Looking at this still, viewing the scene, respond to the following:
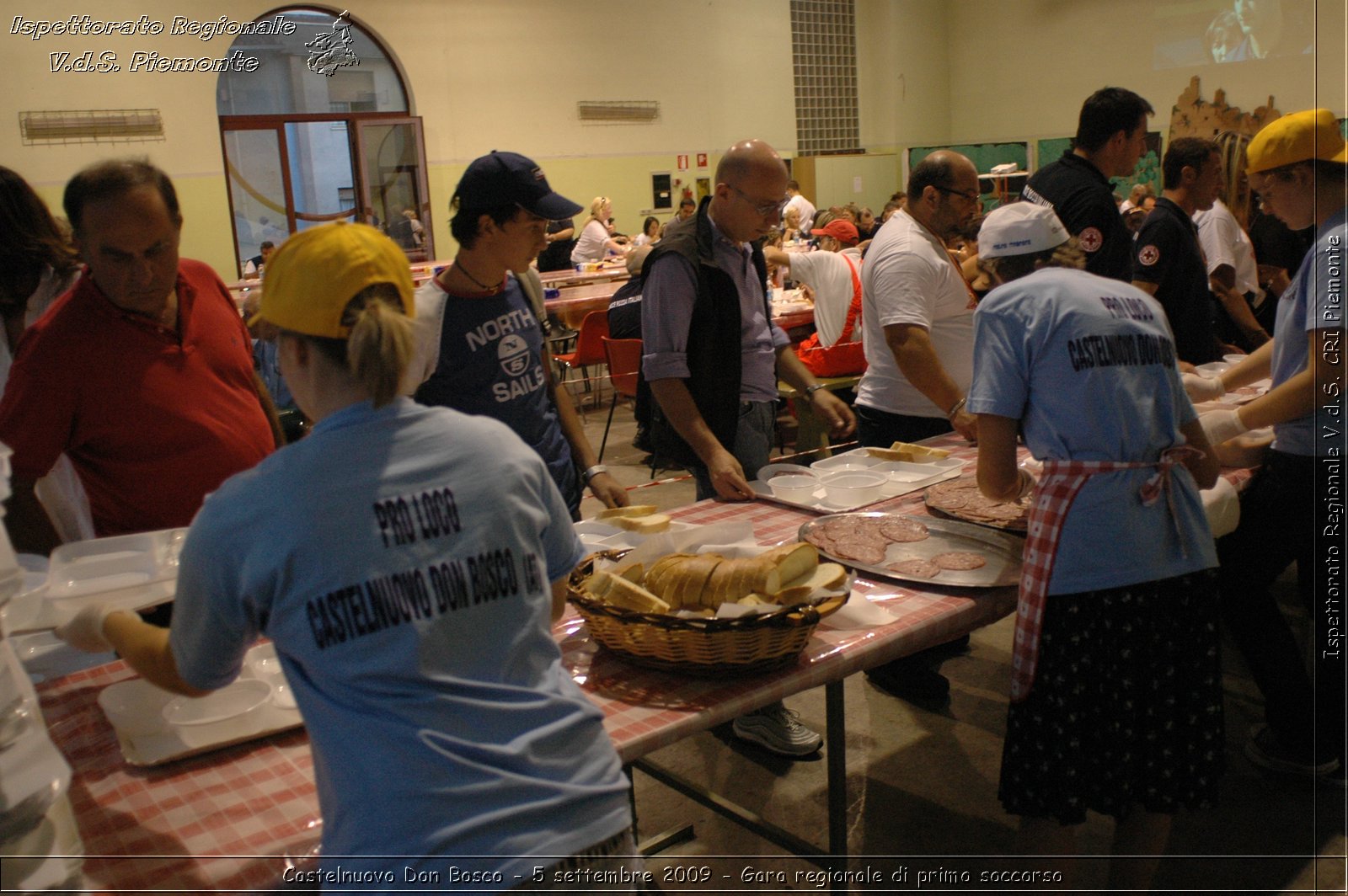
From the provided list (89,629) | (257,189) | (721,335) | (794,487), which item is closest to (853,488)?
(794,487)

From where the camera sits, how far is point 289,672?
1.15m

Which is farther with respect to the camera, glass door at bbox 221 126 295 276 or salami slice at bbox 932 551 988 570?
glass door at bbox 221 126 295 276

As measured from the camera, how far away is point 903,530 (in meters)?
2.33

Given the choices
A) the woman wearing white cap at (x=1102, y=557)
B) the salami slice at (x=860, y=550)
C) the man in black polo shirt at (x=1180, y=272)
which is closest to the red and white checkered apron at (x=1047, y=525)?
the woman wearing white cap at (x=1102, y=557)

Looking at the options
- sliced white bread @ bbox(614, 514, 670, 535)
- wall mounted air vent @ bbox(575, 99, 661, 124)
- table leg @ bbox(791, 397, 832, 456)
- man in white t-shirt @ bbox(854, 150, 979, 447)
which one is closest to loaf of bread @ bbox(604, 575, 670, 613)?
sliced white bread @ bbox(614, 514, 670, 535)

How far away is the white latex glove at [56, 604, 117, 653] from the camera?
129cm

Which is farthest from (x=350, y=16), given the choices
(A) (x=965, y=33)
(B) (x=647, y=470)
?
(A) (x=965, y=33)

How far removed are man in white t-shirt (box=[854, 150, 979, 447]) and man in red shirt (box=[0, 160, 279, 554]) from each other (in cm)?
174

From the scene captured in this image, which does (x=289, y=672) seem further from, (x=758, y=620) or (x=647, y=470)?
(x=647, y=470)

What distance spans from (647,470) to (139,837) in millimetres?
5190

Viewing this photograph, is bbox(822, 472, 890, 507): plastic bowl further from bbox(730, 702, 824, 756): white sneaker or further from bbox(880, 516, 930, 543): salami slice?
bbox(730, 702, 824, 756): white sneaker

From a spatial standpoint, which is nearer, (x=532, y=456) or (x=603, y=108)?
(x=532, y=456)

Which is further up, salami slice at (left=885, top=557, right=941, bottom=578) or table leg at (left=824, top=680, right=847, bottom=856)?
salami slice at (left=885, top=557, right=941, bottom=578)

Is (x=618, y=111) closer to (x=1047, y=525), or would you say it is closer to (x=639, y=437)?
(x=639, y=437)
